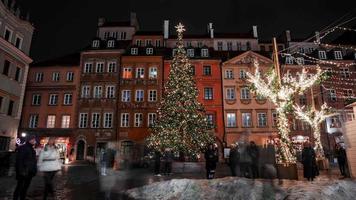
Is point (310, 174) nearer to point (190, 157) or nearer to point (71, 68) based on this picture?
point (190, 157)

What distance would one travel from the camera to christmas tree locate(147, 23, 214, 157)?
839 inches

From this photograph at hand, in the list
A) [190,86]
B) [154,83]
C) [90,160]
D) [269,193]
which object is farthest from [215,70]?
[269,193]

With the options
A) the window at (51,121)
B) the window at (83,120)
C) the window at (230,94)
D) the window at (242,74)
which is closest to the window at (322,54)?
the window at (242,74)

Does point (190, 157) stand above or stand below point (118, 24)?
below

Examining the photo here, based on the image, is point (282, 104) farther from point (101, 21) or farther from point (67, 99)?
point (101, 21)

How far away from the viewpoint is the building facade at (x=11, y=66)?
80.9 ft

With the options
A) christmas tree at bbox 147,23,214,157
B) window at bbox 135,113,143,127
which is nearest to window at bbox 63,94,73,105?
window at bbox 135,113,143,127

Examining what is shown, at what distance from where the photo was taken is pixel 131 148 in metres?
31.8

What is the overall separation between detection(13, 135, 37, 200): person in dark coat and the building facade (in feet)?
66.5

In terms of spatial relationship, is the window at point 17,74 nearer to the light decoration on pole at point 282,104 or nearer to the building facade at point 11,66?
the building facade at point 11,66

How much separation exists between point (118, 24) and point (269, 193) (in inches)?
1560

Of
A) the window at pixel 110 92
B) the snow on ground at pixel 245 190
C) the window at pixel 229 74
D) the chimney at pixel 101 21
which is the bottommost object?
the snow on ground at pixel 245 190

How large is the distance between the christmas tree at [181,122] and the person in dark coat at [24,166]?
44.3 ft

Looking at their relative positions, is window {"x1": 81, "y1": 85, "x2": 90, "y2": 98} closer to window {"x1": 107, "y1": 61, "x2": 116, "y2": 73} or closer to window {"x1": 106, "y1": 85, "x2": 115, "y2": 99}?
window {"x1": 106, "y1": 85, "x2": 115, "y2": 99}
